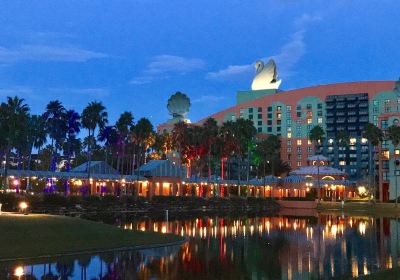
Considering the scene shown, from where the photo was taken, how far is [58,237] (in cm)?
2805

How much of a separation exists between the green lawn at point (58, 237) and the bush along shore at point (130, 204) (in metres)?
26.8

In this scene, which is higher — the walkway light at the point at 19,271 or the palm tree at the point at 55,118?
the palm tree at the point at 55,118

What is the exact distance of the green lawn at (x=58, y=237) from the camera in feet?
82.9

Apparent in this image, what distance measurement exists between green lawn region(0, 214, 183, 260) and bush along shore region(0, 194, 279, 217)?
26812mm

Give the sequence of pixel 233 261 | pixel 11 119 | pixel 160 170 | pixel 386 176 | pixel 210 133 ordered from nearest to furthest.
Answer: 1. pixel 233 261
2. pixel 11 119
3. pixel 160 170
4. pixel 210 133
5. pixel 386 176

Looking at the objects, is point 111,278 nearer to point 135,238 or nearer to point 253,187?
point 135,238

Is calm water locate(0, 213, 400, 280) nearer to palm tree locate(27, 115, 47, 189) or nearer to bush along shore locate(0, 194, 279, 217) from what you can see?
bush along shore locate(0, 194, 279, 217)

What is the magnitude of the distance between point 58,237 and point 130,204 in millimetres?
48832

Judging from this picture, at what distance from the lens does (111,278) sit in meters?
20.1

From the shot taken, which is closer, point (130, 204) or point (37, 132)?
point (130, 204)

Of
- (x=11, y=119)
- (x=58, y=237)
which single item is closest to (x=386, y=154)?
(x=11, y=119)

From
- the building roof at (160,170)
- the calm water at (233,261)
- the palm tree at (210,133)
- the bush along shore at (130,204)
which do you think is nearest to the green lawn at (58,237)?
the calm water at (233,261)

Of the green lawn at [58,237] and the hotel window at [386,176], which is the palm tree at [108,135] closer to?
the hotel window at [386,176]

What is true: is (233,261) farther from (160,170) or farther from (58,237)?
(160,170)
